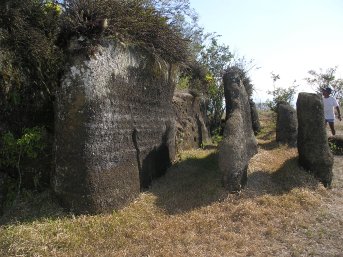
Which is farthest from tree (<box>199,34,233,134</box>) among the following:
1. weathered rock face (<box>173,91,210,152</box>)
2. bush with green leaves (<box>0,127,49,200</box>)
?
bush with green leaves (<box>0,127,49,200</box>)

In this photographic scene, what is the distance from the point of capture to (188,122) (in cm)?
1207

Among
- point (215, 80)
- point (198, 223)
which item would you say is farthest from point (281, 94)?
point (198, 223)

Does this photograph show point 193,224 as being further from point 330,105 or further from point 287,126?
point 330,105

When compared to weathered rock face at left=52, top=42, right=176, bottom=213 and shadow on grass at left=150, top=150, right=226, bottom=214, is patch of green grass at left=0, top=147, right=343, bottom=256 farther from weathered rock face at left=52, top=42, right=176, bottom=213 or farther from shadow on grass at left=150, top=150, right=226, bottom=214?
weathered rock face at left=52, top=42, right=176, bottom=213

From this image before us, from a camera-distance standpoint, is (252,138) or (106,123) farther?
(252,138)

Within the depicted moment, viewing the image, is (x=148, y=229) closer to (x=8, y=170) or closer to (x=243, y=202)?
(x=243, y=202)

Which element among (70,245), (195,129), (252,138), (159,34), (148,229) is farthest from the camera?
(195,129)

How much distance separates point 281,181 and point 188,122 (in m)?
3.85

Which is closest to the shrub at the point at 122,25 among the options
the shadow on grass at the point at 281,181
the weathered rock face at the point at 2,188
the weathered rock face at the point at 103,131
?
the weathered rock face at the point at 103,131

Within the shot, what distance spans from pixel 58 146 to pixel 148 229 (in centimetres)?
195

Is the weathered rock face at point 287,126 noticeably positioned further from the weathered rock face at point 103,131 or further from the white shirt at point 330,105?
the weathered rock face at point 103,131

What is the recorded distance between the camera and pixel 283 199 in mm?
8047

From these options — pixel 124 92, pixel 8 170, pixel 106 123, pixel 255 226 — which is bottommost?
pixel 255 226

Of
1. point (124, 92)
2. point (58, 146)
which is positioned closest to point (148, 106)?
point (124, 92)
